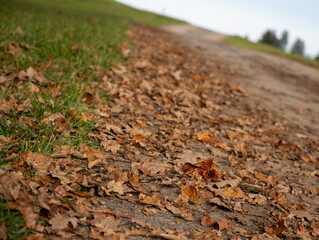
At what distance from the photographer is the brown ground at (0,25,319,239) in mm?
2135

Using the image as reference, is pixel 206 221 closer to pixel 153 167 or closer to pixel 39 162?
pixel 153 167

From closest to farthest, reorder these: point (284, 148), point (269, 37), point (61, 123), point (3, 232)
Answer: point (3, 232), point (61, 123), point (284, 148), point (269, 37)

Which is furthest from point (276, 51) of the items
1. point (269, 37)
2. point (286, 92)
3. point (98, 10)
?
point (269, 37)

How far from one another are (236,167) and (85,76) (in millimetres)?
2823

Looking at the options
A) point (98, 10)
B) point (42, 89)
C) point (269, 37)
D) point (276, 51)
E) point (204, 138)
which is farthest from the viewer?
point (269, 37)

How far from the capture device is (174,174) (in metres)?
2.91

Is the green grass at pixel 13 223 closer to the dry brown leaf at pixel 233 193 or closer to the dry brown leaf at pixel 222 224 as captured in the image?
the dry brown leaf at pixel 222 224

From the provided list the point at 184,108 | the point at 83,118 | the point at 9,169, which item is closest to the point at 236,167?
the point at 184,108

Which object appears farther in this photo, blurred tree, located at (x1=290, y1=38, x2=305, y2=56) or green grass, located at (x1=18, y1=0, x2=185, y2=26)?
blurred tree, located at (x1=290, y1=38, x2=305, y2=56)

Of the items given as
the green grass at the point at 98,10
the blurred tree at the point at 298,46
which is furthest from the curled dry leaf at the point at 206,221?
the blurred tree at the point at 298,46

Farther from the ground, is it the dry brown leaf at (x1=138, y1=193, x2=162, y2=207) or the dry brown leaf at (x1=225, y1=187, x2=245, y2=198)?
the dry brown leaf at (x1=225, y1=187, x2=245, y2=198)

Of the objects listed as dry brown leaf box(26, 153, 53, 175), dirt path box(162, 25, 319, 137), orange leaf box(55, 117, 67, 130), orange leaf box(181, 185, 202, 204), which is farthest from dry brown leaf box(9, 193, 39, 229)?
dirt path box(162, 25, 319, 137)

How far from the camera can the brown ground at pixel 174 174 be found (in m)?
2.13

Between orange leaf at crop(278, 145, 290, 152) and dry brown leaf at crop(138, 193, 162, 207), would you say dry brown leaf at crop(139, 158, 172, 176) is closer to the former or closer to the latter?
dry brown leaf at crop(138, 193, 162, 207)
